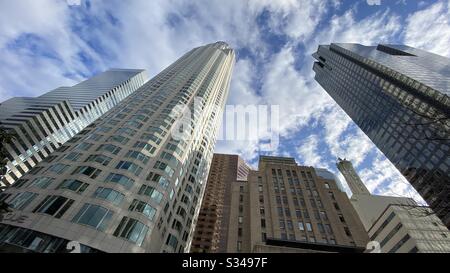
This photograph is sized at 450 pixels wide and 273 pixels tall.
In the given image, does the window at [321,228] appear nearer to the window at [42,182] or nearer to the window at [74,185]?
the window at [74,185]

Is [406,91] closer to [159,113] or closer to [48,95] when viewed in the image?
[159,113]

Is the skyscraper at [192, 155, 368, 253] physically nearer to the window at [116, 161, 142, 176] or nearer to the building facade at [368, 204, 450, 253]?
the building facade at [368, 204, 450, 253]

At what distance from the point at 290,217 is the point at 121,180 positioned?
3684 centimetres

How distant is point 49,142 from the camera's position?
95688 millimetres

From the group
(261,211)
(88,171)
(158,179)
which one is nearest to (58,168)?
(88,171)

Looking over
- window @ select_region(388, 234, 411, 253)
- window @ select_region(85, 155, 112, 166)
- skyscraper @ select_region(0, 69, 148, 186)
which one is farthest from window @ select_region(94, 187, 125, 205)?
window @ select_region(388, 234, 411, 253)

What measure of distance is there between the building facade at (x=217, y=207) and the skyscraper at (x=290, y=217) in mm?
4519

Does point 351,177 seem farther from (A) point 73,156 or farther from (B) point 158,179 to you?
(A) point 73,156

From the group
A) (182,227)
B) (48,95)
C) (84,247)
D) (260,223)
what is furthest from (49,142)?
(260,223)

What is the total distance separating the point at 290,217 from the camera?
51.3 meters

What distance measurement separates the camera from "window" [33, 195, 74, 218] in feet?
100

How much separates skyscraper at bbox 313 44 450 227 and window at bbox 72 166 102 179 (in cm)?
5639

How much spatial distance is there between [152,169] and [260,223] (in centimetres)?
2678

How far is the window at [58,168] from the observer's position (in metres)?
38.0
